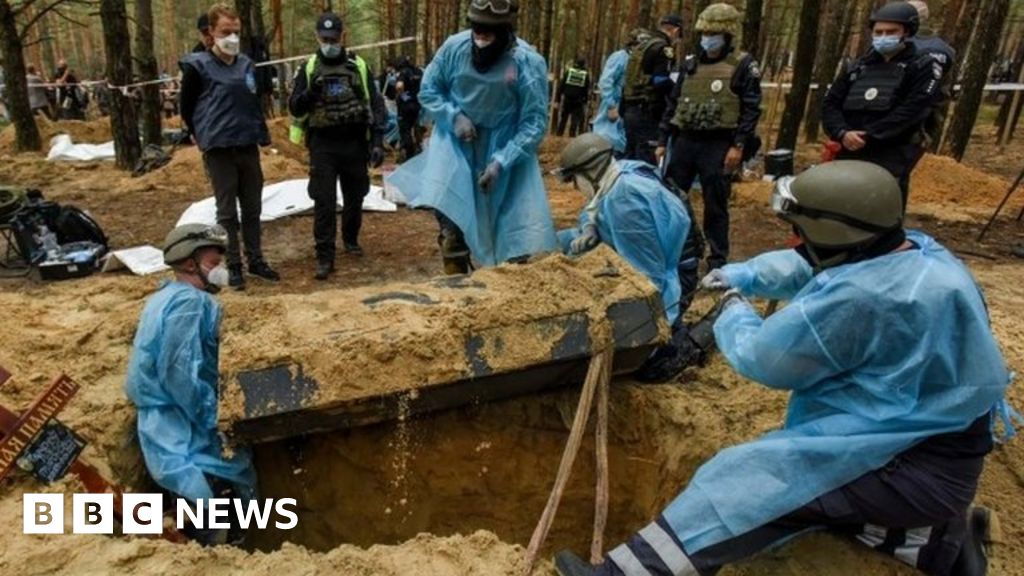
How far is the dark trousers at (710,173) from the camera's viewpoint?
5.14 metres

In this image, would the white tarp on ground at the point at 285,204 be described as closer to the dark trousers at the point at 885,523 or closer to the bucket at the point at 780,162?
the bucket at the point at 780,162

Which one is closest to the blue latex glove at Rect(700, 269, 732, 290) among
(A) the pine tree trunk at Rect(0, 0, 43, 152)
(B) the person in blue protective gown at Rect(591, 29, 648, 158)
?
(B) the person in blue protective gown at Rect(591, 29, 648, 158)

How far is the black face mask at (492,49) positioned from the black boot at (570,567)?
293 centimetres

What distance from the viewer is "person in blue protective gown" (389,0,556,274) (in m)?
4.23

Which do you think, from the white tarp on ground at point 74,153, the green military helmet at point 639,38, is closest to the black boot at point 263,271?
the green military helmet at point 639,38

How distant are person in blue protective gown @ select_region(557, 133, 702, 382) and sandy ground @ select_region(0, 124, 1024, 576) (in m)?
0.19

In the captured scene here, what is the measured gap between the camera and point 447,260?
15.8 feet

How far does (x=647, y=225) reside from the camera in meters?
3.59

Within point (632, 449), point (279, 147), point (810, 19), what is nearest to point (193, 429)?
point (632, 449)

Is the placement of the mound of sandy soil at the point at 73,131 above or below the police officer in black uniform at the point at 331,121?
below

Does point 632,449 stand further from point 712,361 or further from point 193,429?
point 193,429

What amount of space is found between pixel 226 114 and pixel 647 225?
10.3 feet

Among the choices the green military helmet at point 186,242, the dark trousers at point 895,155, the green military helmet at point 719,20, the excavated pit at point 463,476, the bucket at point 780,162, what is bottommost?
the excavated pit at point 463,476

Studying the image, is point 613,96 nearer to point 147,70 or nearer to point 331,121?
point 331,121
